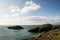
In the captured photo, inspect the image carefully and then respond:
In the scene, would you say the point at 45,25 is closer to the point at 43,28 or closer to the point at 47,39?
the point at 43,28

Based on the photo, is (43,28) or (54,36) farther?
(43,28)

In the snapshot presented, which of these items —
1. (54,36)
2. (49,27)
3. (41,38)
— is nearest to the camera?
(54,36)

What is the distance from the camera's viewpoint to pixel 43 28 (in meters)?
42.7

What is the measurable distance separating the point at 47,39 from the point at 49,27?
86.4 feet

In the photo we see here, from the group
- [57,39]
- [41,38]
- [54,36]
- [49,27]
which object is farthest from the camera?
[49,27]

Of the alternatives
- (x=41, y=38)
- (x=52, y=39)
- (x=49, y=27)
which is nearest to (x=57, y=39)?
(x=52, y=39)

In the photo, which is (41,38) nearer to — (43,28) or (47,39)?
(47,39)

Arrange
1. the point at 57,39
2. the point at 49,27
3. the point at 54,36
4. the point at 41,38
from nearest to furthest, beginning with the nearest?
1. the point at 57,39
2. the point at 54,36
3. the point at 41,38
4. the point at 49,27

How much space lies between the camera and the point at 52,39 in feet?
51.8

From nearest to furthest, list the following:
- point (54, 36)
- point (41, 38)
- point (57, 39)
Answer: point (57, 39), point (54, 36), point (41, 38)

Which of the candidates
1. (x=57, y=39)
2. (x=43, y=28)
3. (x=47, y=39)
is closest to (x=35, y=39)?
(x=47, y=39)

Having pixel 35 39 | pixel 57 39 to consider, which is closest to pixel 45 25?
pixel 35 39

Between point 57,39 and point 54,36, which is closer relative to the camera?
point 57,39

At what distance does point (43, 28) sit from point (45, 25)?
1572 mm
